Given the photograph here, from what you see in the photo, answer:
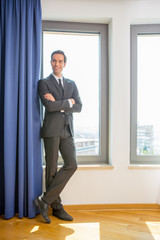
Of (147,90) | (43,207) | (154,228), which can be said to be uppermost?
(147,90)

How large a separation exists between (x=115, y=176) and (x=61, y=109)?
1055 millimetres

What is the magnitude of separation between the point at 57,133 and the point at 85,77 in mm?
914

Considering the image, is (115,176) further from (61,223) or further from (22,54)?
(22,54)

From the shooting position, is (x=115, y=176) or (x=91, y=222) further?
(x=115, y=176)

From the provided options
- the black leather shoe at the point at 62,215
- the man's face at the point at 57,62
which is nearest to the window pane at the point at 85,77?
the man's face at the point at 57,62

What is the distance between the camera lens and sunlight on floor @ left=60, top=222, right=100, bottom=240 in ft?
6.08

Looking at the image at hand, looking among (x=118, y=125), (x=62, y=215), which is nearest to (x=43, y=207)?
(x=62, y=215)

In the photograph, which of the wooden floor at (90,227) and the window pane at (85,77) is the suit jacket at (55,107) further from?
the wooden floor at (90,227)

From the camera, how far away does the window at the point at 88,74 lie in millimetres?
2668

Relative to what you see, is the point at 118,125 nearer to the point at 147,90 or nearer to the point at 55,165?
the point at 147,90

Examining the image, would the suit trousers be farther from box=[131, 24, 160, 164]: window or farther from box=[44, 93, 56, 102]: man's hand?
box=[131, 24, 160, 164]: window

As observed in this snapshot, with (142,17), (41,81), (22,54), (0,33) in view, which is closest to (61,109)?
(41,81)

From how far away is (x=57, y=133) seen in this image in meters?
2.18

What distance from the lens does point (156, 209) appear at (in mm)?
2508
